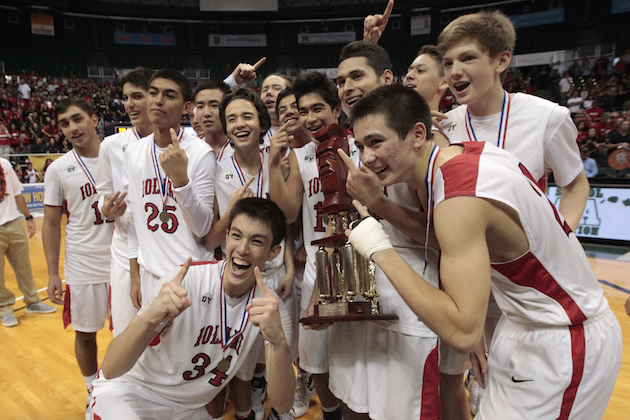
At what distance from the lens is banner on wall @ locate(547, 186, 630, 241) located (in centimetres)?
770

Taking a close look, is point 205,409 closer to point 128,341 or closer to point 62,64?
point 128,341

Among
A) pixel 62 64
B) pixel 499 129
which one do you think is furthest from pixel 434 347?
pixel 62 64

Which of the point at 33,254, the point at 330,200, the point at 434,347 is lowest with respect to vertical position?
the point at 33,254

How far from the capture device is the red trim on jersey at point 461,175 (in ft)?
5.08

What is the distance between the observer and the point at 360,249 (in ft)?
5.77

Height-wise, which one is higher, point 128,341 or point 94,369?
point 128,341

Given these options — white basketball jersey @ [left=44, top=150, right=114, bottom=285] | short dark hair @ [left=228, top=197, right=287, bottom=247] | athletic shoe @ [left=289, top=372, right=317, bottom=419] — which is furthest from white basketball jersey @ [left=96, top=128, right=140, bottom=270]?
athletic shoe @ [left=289, top=372, right=317, bottom=419]

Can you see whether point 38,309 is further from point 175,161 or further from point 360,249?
point 360,249

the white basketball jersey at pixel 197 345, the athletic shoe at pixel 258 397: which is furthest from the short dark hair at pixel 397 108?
the athletic shoe at pixel 258 397

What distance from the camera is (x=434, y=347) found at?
2.18 meters

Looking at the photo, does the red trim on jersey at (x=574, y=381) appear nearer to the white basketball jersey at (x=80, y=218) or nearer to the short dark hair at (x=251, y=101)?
the short dark hair at (x=251, y=101)

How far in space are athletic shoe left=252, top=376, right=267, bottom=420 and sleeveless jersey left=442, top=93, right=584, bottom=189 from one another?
98.4 inches

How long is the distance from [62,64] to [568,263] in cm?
2970

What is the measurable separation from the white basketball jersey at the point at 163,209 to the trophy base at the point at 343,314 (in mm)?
1147
